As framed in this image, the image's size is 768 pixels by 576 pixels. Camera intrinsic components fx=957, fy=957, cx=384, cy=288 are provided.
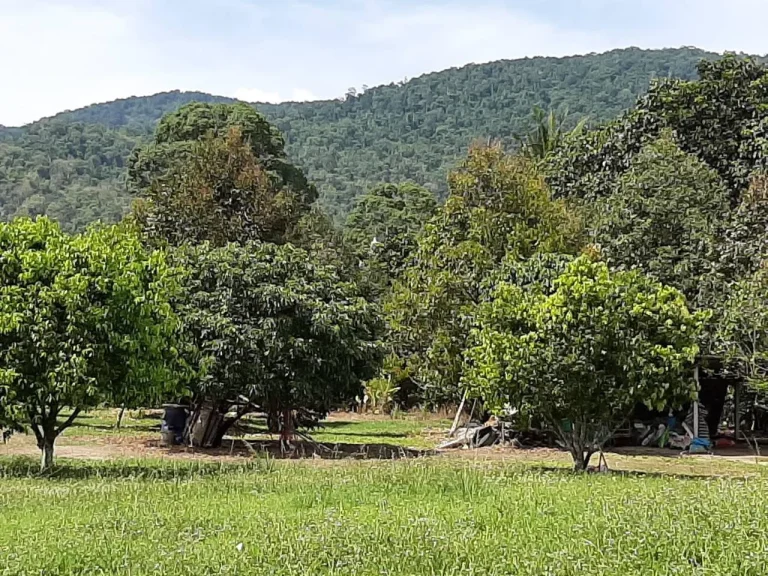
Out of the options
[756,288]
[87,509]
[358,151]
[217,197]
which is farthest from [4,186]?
[87,509]

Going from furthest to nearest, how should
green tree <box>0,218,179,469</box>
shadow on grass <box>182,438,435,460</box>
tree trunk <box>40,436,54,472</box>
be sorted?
shadow on grass <box>182,438,435,460</box>, tree trunk <box>40,436,54,472</box>, green tree <box>0,218,179,469</box>

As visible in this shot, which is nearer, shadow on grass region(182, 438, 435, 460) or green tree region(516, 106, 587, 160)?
shadow on grass region(182, 438, 435, 460)

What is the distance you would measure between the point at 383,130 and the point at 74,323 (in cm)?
8378

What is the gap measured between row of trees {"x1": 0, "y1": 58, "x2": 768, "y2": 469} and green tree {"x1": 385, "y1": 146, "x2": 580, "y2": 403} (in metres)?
0.06

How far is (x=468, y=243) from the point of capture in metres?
23.1

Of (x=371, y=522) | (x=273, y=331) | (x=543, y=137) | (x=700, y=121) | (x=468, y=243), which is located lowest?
(x=371, y=522)

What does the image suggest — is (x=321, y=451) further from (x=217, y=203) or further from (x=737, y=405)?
(x=737, y=405)

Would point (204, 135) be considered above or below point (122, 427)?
above

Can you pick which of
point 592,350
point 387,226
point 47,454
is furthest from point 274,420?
point 387,226

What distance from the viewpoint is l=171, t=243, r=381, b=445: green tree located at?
18.8m

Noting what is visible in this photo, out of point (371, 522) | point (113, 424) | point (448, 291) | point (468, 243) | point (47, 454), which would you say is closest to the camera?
point (371, 522)

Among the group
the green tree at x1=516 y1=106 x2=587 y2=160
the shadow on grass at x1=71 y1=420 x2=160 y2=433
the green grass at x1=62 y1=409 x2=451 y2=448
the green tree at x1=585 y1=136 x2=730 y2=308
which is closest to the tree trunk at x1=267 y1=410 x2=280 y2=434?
the green grass at x1=62 y1=409 x2=451 y2=448

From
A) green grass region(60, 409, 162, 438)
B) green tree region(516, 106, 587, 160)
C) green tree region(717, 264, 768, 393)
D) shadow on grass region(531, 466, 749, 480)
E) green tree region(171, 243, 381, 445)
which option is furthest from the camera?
green tree region(516, 106, 587, 160)

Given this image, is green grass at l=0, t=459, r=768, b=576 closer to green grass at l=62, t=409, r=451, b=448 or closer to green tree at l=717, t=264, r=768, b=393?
green tree at l=717, t=264, r=768, b=393
